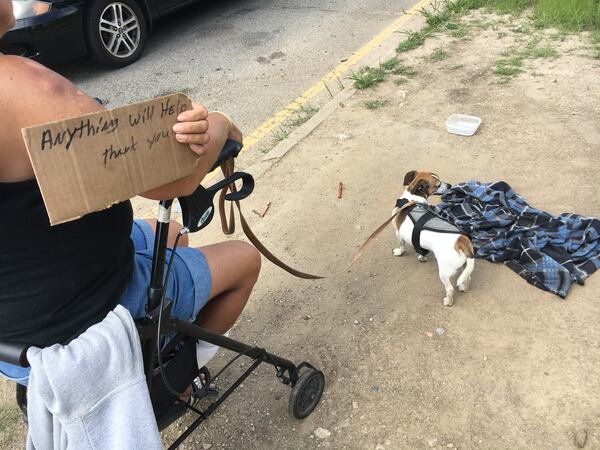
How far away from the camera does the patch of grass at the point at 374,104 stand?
4641 millimetres

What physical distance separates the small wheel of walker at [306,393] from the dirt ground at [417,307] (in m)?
0.05

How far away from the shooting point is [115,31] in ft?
20.0

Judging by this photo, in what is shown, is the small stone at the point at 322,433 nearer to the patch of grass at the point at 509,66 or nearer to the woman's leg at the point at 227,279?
the woman's leg at the point at 227,279

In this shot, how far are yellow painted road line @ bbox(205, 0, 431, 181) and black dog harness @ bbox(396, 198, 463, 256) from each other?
184 centimetres

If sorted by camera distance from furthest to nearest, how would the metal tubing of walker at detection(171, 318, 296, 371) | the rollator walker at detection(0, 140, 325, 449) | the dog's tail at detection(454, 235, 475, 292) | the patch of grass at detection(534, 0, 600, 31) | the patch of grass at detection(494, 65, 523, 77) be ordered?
the patch of grass at detection(534, 0, 600, 31) < the patch of grass at detection(494, 65, 523, 77) < the dog's tail at detection(454, 235, 475, 292) < the metal tubing of walker at detection(171, 318, 296, 371) < the rollator walker at detection(0, 140, 325, 449)

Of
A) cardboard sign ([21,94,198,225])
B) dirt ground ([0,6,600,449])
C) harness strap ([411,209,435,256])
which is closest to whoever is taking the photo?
cardboard sign ([21,94,198,225])

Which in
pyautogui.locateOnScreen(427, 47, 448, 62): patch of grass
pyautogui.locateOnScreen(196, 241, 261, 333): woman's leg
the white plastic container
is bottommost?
the white plastic container

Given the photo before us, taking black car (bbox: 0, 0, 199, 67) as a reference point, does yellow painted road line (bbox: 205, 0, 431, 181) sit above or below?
below

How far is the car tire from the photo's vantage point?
231 inches

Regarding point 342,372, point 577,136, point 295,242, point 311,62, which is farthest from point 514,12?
point 342,372

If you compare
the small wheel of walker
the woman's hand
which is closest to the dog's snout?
the small wheel of walker

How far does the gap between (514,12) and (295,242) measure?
14.1ft

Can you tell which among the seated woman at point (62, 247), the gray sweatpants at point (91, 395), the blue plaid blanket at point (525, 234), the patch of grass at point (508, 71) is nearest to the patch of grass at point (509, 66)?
the patch of grass at point (508, 71)

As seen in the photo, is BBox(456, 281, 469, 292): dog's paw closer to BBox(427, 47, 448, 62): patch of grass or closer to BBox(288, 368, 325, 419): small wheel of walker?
BBox(288, 368, 325, 419): small wheel of walker
